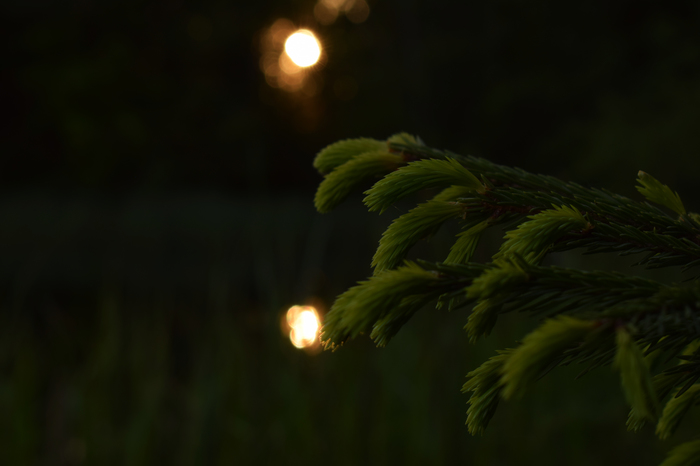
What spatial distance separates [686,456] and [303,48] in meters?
15.6

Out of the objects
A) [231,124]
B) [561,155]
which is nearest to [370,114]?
[231,124]

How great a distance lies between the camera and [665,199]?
2.12 feet

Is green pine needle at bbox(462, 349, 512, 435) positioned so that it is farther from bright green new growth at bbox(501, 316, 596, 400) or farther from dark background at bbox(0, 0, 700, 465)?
dark background at bbox(0, 0, 700, 465)

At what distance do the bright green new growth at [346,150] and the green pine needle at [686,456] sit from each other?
454 mm

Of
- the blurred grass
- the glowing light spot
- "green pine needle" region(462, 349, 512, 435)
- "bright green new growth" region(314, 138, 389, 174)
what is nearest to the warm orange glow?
the blurred grass

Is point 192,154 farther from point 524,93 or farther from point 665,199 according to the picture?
point 665,199

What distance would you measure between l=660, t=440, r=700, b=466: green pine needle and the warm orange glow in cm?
247

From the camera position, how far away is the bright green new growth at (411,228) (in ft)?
1.88

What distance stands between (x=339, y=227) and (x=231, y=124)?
459cm

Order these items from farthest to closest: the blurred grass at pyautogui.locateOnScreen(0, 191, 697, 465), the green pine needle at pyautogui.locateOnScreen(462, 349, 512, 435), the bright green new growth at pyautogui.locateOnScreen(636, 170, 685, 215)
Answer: the blurred grass at pyautogui.locateOnScreen(0, 191, 697, 465) < the bright green new growth at pyautogui.locateOnScreen(636, 170, 685, 215) < the green pine needle at pyautogui.locateOnScreen(462, 349, 512, 435)

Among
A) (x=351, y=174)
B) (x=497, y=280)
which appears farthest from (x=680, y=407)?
(x=351, y=174)

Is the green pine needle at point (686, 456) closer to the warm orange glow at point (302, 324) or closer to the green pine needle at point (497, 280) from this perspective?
the green pine needle at point (497, 280)

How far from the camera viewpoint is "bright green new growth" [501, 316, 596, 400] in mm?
406

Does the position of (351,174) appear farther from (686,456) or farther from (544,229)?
(686,456)
